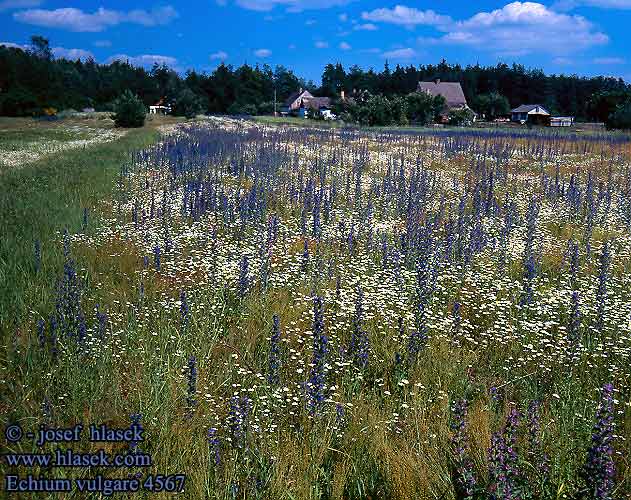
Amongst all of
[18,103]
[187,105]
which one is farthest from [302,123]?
[18,103]

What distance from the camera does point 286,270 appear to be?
746cm

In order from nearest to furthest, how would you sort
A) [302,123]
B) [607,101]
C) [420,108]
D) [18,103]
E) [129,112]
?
1. [129,112]
2. [302,123]
3. [607,101]
4. [18,103]
5. [420,108]

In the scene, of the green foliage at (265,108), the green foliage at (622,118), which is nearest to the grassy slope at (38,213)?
→ the green foliage at (622,118)

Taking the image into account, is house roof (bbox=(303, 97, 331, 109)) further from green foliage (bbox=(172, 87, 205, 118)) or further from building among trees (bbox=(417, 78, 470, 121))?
green foliage (bbox=(172, 87, 205, 118))

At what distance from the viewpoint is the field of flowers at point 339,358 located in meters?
3.40

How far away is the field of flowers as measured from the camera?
3.40 meters

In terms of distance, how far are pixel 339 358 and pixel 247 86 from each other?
4200 inches

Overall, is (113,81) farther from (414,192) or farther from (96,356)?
(96,356)

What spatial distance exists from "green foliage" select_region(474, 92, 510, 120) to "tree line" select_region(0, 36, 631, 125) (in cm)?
20

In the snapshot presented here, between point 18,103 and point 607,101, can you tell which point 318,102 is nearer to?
point 607,101

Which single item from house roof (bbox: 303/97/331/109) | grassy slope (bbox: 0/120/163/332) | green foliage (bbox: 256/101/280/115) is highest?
house roof (bbox: 303/97/331/109)

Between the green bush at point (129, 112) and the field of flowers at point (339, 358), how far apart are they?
3828 cm

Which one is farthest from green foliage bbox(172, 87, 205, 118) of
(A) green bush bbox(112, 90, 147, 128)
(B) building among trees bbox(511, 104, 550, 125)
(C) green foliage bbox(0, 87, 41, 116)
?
(B) building among trees bbox(511, 104, 550, 125)

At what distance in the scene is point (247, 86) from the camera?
10462 cm
